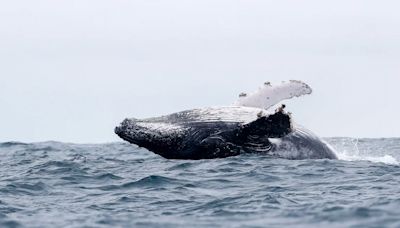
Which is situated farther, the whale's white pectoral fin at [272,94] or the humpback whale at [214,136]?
the whale's white pectoral fin at [272,94]

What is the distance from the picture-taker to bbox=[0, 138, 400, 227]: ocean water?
27.9 ft

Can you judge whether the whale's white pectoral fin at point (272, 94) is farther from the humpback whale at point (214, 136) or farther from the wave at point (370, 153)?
the wave at point (370, 153)

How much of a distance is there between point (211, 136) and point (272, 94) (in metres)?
1.93

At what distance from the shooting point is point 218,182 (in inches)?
453

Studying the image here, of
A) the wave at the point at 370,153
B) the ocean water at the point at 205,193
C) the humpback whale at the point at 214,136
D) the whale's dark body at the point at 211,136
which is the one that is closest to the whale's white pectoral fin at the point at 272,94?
the humpback whale at the point at 214,136

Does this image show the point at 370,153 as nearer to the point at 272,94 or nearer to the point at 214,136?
the point at 272,94

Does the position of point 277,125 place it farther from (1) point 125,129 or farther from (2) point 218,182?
(1) point 125,129

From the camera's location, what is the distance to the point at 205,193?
10.5 m

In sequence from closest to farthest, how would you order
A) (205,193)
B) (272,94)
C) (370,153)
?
(205,193) → (272,94) → (370,153)

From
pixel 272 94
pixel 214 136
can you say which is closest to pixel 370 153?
pixel 272 94

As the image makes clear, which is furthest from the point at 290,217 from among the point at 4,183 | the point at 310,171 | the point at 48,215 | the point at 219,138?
the point at 4,183

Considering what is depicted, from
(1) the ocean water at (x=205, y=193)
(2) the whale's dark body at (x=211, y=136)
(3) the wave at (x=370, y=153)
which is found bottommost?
(1) the ocean water at (x=205, y=193)

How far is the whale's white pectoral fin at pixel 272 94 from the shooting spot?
1442cm

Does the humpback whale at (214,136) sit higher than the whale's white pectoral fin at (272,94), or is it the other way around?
the whale's white pectoral fin at (272,94)
